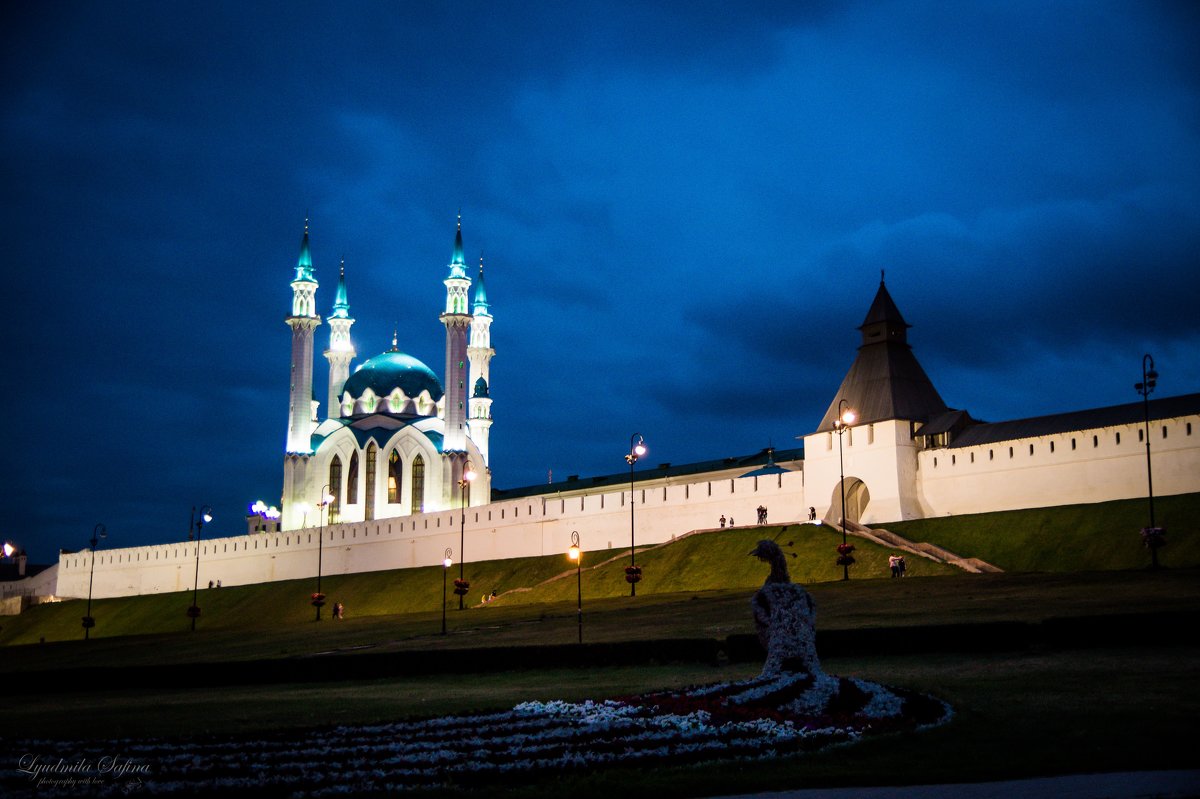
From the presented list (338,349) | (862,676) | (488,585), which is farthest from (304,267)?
(862,676)

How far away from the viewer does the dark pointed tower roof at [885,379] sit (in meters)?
61.6

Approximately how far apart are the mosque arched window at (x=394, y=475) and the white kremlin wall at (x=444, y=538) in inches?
506

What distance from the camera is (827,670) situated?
2270 centimetres

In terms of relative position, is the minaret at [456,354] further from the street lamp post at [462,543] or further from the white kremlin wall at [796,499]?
the white kremlin wall at [796,499]

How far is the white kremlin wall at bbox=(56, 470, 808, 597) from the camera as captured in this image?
67625 mm

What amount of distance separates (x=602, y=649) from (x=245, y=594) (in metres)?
63.7

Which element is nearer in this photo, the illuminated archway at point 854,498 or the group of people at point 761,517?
the illuminated archway at point 854,498

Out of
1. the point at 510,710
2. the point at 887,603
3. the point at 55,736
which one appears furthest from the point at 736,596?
the point at 55,736

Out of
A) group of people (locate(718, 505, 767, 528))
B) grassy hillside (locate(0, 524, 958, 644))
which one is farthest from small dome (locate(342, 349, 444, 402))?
group of people (locate(718, 505, 767, 528))

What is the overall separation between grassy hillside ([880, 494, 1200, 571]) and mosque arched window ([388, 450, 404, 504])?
60923 mm

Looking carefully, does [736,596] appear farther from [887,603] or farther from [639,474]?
[639,474]

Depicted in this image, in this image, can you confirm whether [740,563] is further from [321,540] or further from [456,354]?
[456,354]

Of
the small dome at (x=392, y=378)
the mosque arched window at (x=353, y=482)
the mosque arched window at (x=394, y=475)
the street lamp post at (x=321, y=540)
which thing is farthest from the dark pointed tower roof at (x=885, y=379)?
the small dome at (x=392, y=378)

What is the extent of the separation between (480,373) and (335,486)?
16.4 m
